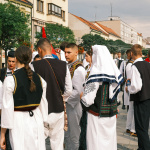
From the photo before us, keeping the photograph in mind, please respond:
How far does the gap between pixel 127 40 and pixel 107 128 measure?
11491 cm

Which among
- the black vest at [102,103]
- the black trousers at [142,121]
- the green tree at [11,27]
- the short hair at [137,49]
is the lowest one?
the black trousers at [142,121]

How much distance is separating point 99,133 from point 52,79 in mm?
1132

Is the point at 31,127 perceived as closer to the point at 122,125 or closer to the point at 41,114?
the point at 41,114

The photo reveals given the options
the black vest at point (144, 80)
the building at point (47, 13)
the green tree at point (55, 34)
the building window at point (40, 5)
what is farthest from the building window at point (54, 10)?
the black vest at point (144, 80)

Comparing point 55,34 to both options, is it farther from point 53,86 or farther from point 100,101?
point 100,101

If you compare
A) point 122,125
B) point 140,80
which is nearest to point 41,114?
point 140,80

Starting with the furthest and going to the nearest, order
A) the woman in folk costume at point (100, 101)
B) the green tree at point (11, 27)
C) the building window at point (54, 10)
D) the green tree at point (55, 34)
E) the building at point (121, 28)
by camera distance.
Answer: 1. the building at point (121, 28)
2. the building window at point (54, 10)
3. the green tree at point (55, 34)
4. the green tree at point (11, 27)
5. the woman in folk costume at point (100, 101)

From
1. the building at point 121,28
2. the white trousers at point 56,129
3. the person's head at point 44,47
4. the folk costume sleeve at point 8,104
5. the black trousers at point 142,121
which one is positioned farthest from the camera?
the building at point 121,28

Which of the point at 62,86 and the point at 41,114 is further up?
the point at 62,86

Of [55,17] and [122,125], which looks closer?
[122,125]

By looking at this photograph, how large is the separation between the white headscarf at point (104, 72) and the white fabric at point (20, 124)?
41.5 inches

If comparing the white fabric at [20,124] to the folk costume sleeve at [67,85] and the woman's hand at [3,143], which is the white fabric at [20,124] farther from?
the folk costume sleeve at [67,85]

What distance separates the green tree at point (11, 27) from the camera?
888 inches

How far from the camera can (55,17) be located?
1626 inches
